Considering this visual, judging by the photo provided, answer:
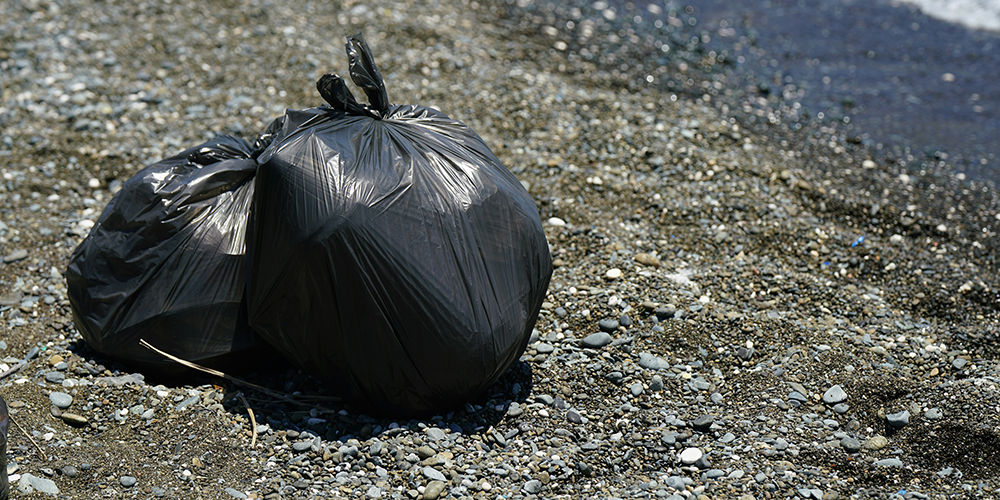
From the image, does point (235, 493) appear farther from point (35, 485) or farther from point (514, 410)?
point (514, 410)

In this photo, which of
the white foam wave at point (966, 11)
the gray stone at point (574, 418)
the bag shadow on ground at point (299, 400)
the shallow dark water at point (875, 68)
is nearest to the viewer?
the bag shadow on ground at point (299, 400)

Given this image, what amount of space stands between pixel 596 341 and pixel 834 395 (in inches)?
35.4

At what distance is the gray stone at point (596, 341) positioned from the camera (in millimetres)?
3246

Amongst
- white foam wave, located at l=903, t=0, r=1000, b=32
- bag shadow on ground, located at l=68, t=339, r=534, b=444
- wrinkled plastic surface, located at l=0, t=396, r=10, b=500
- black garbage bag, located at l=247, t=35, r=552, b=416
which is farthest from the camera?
white foam wave, located at l=903, t=0, r=1000, b=32

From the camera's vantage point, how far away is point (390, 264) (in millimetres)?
2496

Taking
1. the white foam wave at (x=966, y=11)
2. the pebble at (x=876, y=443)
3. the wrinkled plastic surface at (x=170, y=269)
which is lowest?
the pebble at (x=876, y=443)

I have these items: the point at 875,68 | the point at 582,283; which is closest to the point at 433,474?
the point at 582,283

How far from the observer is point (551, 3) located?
269 inches

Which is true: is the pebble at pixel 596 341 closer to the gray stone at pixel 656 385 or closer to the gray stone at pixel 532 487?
the gray stone at pixel 656 385

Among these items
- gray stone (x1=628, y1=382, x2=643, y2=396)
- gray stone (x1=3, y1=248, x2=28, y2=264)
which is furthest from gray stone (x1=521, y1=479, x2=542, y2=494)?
gray stone (x1=3, y1=248, x2=28, y2=264)

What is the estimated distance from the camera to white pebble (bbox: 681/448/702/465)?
2.64 meters

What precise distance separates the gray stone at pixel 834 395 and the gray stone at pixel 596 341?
83 cm

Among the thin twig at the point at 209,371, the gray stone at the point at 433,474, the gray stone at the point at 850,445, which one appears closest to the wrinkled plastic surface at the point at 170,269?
the thin twig at the point at 209,371

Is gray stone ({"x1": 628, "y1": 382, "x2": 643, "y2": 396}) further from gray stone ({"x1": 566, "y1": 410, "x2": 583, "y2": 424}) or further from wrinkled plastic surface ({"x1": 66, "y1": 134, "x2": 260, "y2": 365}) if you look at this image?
wrinkled plastic surface ({"x1": 66, "y1": 134, "x2": 260, "y2": 365})
